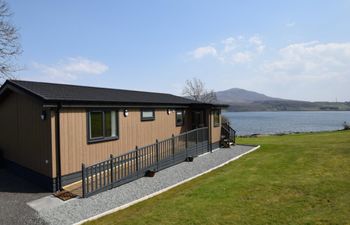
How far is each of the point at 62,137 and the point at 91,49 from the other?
12.7m

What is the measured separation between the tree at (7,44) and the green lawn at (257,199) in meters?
18.4

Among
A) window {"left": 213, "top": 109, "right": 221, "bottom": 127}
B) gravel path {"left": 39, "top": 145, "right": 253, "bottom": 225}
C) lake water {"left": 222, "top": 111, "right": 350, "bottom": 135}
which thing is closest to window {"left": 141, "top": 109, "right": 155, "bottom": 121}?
gravel path {"left": 39, "top": 145, "right": 253, "bottom": 225}

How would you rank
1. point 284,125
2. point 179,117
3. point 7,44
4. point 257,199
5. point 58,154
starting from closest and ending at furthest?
point 257,199 → point 58,154 → point 179,117 → point 7,44 → point 284,125

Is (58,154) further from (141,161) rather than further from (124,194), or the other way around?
(141,161)

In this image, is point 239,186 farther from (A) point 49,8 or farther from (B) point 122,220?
(A) point 49,8

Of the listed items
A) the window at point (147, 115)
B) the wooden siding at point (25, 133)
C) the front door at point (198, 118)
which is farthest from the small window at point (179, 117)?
the wooden siding at point (25, 133)

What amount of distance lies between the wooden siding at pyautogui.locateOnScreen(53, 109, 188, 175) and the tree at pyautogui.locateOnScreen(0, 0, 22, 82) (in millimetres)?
13905

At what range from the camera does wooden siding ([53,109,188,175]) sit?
9289 millimetres

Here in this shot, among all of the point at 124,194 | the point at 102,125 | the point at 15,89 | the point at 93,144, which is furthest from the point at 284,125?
the point at 15,89

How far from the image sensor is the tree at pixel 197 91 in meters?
51.2

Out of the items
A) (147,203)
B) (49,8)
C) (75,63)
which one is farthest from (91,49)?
(147,203)

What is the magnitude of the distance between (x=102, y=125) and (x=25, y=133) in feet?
10.3

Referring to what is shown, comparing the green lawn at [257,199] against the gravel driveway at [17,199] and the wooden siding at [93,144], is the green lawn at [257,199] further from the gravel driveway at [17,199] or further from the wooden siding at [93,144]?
the wooden siding at [93,144]

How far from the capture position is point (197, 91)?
52.1 m
